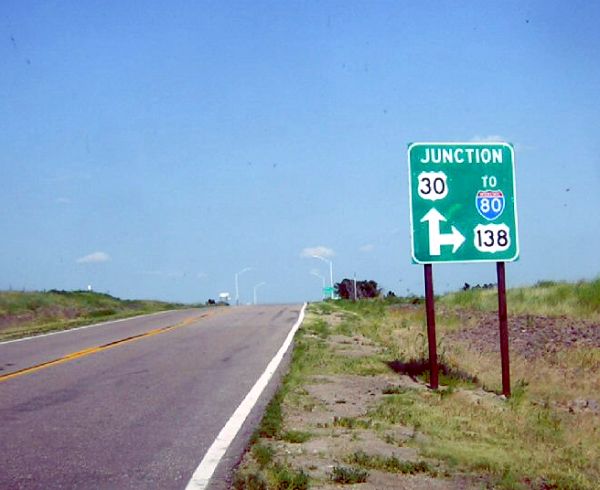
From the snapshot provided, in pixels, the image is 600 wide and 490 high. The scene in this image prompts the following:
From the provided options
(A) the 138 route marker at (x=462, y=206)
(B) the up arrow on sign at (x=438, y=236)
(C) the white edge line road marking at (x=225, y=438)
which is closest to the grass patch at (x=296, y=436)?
(C) the white edge line road marking at (x=225, y=438)

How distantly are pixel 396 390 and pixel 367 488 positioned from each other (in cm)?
587

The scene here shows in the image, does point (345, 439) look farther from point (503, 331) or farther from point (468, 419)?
point (503, 331)

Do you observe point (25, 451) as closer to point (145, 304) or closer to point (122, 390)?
point (122, 390)

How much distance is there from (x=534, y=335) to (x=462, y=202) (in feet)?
45.0

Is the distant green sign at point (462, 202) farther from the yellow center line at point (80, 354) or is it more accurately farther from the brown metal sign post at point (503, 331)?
the yellow center line at point (80, 354)

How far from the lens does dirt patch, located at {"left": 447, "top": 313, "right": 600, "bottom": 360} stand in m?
22.7

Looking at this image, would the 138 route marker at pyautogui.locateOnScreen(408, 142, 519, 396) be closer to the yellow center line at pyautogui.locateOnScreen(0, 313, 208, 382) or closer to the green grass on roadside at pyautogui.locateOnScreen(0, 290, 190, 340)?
the yellow center line at pyautogui.locateOnScreen(0, 313, 208, 382)

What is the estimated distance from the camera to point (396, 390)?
1300cm

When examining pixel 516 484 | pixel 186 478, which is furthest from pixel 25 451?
pixel 516 484

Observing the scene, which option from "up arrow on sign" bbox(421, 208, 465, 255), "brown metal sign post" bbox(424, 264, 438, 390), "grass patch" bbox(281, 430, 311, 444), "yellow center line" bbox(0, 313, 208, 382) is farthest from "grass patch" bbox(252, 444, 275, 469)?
"yellow center line" bbox(0, 313, 208, 382)

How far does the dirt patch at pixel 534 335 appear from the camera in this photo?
74.5 feet

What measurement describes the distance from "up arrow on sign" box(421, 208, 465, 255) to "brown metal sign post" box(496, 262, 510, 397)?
796 millimetres

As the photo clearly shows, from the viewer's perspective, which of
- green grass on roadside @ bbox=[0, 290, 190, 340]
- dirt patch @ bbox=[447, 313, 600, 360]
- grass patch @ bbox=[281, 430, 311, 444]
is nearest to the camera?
grass patch @ bbox=[281, 430, 311, 444]

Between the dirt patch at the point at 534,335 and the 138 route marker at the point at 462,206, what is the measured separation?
731cm
